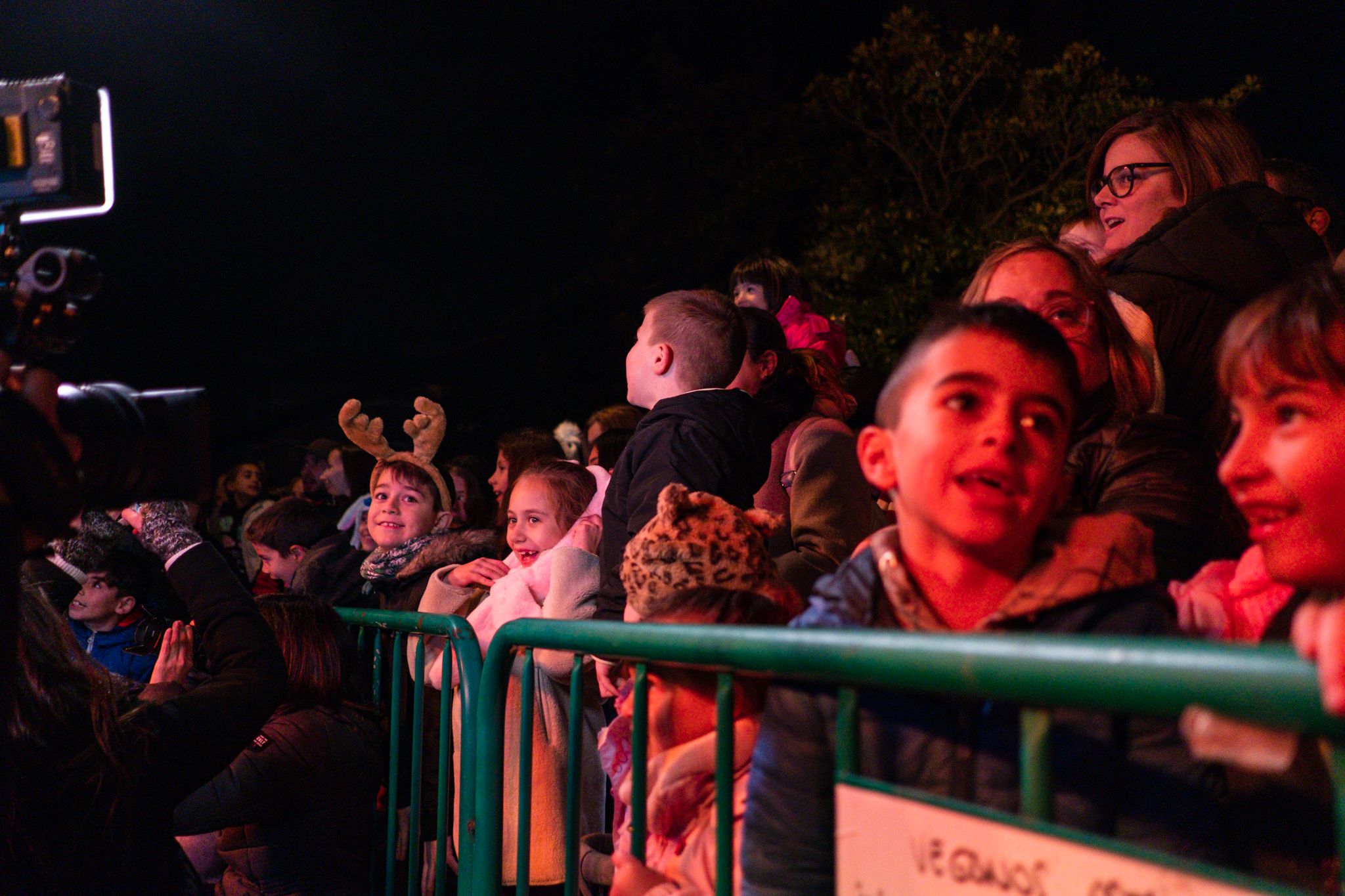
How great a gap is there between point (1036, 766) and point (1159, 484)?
3.48 feet

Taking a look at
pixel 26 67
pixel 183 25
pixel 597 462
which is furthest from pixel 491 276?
pixel 597 462

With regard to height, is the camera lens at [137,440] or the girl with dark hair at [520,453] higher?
the camera lens at [137,440]

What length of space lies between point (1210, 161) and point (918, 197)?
9381 millimetres

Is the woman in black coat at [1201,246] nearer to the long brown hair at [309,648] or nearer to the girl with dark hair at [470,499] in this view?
the long brown hair at [309,648]

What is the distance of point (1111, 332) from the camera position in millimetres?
2555

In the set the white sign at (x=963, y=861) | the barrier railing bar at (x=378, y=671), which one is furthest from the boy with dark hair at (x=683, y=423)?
the white sign at (x=963, y=861)

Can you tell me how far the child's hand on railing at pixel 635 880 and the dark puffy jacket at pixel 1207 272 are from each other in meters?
1.50

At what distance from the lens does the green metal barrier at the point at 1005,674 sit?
3.58ft

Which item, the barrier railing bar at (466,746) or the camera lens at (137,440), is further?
the barrier railing bar at (466,746)

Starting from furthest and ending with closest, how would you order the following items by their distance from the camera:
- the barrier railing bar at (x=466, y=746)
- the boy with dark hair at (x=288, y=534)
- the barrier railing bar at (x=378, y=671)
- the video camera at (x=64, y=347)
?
1. the boy with dark hair at (x=288, y=534)
2. the barrier railing bar at (x=378, y=671)
3. the barrier railing bar at (x=466, y=746)
4. the video camera at (x=64, y=347)

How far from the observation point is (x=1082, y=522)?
5.89 feet

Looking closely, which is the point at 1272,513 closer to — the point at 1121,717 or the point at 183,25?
the point at 1121,717

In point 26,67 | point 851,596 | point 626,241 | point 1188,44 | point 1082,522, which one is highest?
point 26,67

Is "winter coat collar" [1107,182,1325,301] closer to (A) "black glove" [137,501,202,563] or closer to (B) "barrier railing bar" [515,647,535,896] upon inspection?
(B) "barrier railing bar" [515,647,535,896]
